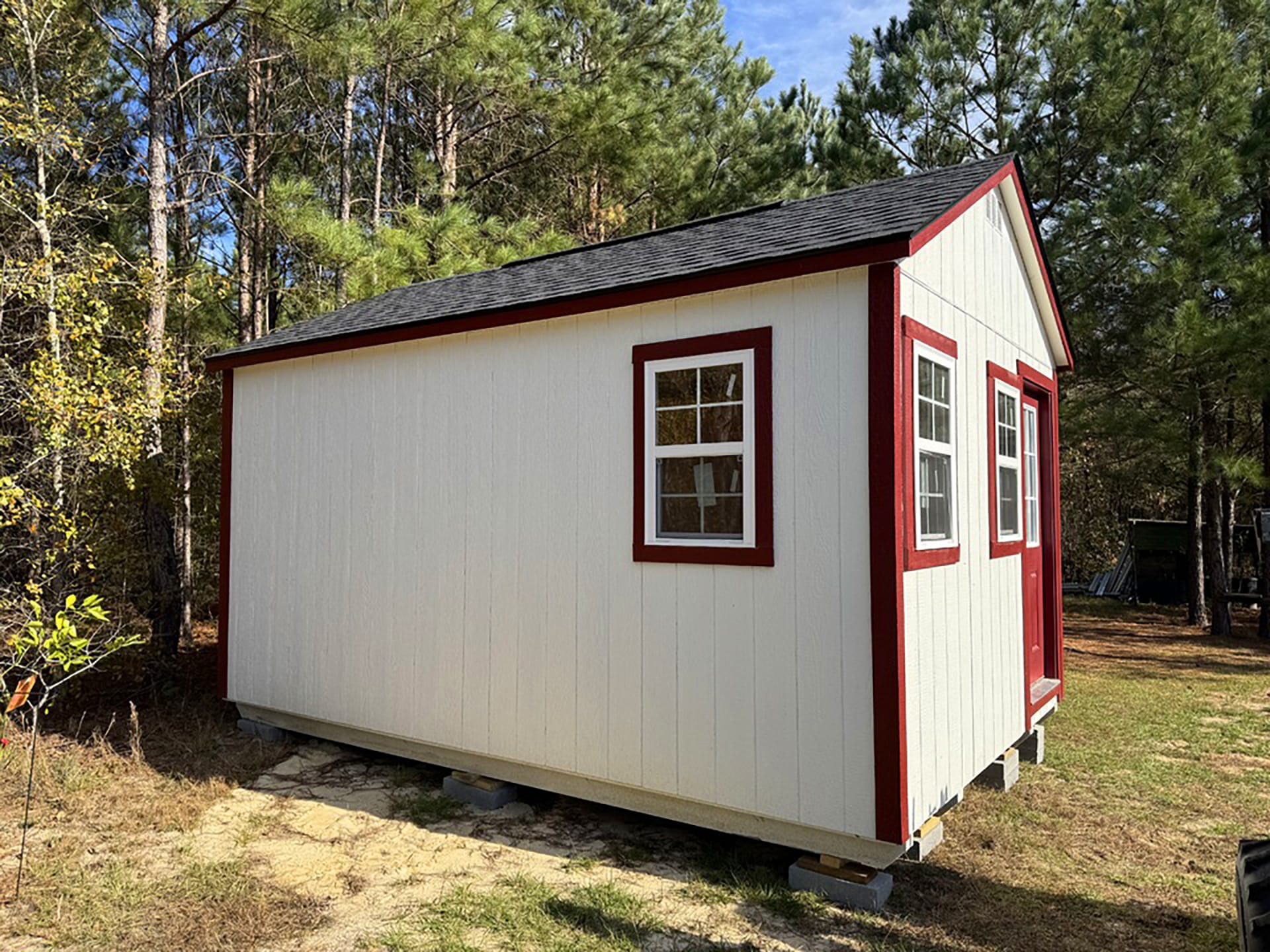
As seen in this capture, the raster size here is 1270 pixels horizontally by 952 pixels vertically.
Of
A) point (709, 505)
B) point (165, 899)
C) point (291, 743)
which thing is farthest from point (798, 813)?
point (291, 743)

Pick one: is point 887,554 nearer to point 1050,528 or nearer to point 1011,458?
point 1011,458

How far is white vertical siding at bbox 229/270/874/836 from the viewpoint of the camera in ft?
13.4

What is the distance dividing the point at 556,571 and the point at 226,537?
3.31 metres

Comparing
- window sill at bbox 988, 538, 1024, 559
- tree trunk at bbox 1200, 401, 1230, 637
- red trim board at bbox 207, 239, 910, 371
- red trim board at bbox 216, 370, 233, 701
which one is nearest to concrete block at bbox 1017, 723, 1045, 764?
window sill at bbox 988, 538, 1024, 559

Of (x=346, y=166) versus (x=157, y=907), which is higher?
(x=346, y=166)

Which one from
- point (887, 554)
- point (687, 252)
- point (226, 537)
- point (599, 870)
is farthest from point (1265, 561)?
point (226, 537)

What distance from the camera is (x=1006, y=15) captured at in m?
11.8

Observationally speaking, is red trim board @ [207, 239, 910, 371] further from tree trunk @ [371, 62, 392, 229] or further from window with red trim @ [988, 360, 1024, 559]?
tree trunk @ [371, 62, 392, 229]

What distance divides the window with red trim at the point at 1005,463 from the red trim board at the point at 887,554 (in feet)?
5.55

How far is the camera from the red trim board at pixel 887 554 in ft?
12.6

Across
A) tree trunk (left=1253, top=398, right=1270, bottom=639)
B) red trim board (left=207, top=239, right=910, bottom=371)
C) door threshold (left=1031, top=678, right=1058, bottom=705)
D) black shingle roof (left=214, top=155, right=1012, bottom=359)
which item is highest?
black shingle roof (left=214, top=155, right=1012, bottom=359)

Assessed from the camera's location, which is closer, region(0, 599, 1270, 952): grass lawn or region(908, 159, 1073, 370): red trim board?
region(0, 599, 1270, 952): grass lawn

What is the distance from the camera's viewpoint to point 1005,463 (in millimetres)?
5762

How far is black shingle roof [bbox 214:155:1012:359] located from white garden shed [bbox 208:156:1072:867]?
48mm
